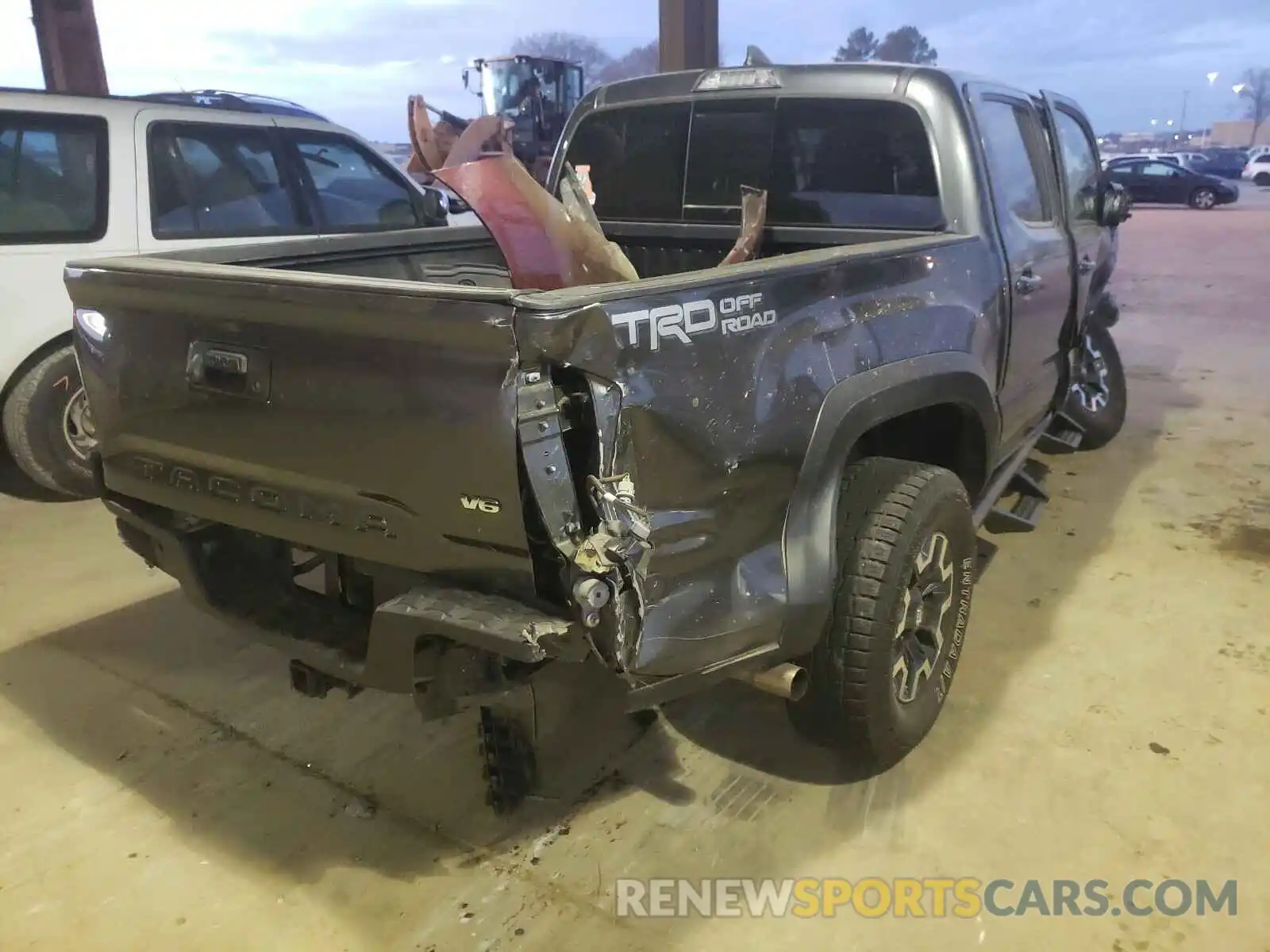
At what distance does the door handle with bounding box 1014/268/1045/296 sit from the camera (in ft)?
10.2

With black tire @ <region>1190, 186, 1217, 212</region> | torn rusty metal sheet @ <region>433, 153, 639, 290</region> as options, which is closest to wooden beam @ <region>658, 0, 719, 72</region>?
torn rusty metal sheet @ <region>433, 153, 639, 290</region>

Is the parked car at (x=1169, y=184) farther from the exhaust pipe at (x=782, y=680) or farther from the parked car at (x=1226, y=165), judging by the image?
the exhaust pipe at (x=782, y=680)

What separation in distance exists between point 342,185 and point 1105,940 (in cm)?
529

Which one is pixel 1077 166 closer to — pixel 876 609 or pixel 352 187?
pixel 876 609

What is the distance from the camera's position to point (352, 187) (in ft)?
18.8

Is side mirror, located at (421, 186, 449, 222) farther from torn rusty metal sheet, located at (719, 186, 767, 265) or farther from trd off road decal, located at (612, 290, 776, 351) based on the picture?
trd off road decal, located at (612, 290, 776, 351)

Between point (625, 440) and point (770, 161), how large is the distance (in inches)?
73.8

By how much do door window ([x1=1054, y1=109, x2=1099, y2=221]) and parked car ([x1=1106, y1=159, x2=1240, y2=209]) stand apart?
19392 millimetres

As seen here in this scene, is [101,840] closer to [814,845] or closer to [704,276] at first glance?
[814,845]

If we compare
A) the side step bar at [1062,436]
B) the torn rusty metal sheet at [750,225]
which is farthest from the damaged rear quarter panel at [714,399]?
the side step bar at [1062,436]

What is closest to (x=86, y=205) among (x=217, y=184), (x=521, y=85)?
(x=217, y=184)

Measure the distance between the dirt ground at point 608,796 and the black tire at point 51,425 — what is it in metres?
1.03

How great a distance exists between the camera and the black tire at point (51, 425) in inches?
174

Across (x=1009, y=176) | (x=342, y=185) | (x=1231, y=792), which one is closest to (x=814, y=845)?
(x=1231, y=792)
